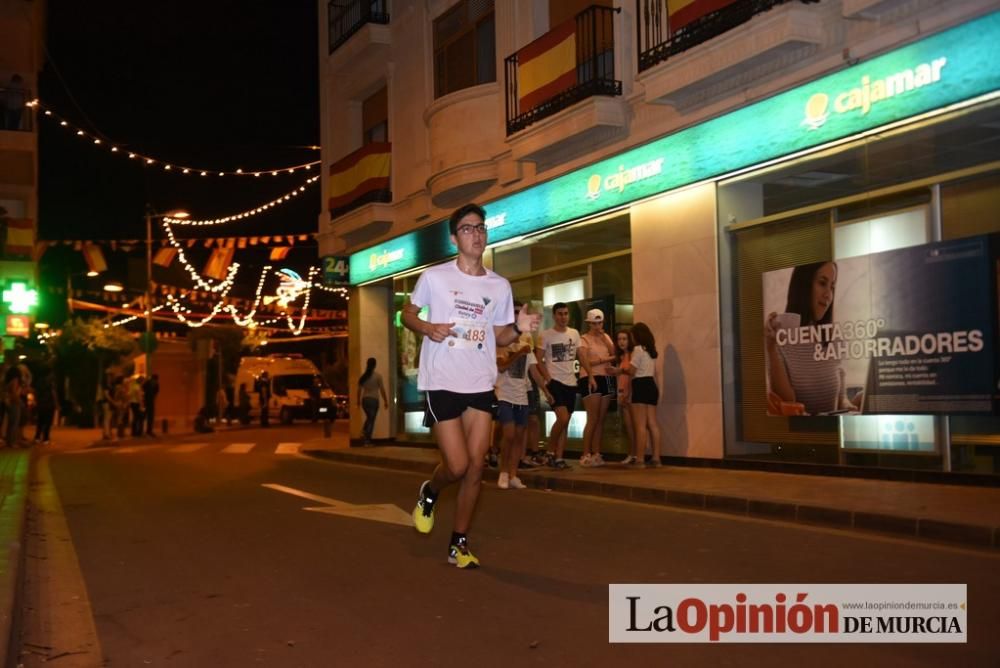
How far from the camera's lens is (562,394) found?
43.7 feet

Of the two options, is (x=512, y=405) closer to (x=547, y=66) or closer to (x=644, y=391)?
(x=644, y=391)

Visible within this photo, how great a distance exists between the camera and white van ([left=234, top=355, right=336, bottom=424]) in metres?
38.5

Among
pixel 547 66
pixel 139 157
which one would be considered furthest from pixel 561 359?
pixel 139 157

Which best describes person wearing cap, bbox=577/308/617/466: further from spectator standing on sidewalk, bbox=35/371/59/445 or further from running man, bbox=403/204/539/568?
spectator standing on sidewalk, bbox=35/371/59/445

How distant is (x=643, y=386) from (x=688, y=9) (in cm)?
453

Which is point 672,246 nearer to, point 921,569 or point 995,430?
point 995,430

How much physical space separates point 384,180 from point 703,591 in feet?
57.4

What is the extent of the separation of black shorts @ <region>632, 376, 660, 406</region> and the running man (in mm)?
6803

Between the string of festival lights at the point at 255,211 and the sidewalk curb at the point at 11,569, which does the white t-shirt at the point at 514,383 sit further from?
the string of festival lights at the point at 255,211

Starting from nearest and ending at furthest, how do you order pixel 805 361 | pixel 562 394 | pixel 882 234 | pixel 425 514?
pixel 425 514 < pixel 882 234 < pixel 805 361 < pixel 562 394

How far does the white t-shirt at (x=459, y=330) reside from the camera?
6.65m

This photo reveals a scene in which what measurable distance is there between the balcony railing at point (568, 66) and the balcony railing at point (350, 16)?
6686 mm

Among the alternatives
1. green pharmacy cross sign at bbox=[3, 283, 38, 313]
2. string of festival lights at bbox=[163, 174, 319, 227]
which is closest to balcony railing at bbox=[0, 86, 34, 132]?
string of festival lights at bbox=[163, 174, 319, 227]

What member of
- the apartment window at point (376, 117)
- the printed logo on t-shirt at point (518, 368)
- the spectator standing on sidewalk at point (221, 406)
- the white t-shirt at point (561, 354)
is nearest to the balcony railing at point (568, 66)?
the white t-shirt at point (561, 354)
